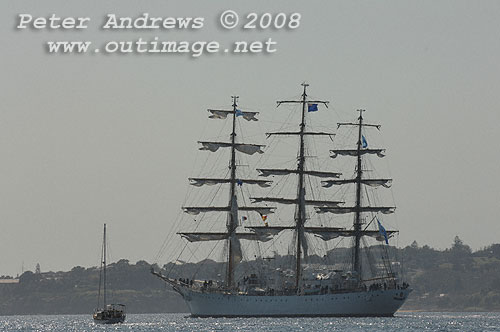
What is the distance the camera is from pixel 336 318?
18938 centimetres

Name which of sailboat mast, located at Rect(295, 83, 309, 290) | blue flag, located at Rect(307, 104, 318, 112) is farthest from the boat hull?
blue flag, located at Rect(307, 104, 318, 112)

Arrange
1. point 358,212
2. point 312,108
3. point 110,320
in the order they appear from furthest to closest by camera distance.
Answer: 1. point 358,212
2. point 110,320
3. point 312,108

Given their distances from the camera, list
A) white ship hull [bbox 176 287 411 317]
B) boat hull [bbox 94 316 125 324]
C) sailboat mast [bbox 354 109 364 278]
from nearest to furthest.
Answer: white ship hull [bbox 176 287 411 317]
boat hull [bbox 94 316 125 324]
sailboat mast [bbox 354 109 364 278]

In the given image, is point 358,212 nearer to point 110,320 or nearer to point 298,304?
point 298,304

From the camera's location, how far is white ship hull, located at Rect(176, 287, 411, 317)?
618 ft

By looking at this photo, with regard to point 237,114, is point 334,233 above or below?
below

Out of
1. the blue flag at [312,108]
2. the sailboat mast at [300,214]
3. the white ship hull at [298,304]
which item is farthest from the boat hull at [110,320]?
the blue flag at [312,108]

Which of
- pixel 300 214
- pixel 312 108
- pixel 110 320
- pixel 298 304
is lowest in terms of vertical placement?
pixel 110 320

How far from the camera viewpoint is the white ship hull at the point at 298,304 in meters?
188

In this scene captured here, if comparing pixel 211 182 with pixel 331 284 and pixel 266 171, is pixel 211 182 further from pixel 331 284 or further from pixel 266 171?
pixel 331 284

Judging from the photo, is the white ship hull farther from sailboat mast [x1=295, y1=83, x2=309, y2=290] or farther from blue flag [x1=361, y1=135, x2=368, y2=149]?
blue flag [x1=361, y1=135, x2=368, y2=149]

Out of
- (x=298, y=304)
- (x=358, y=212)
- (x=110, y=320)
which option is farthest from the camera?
(x=358, y=212)

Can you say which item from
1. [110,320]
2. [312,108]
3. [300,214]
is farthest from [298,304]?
[312,108]

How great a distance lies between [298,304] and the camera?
189 metres
